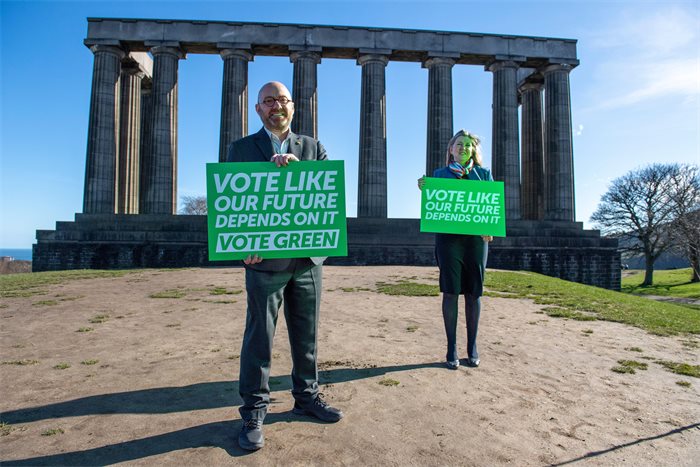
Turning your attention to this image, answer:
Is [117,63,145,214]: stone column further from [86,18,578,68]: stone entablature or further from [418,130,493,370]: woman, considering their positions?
[418,130,493,370]: woman

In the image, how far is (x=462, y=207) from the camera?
5594mm

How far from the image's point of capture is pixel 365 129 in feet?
92.6

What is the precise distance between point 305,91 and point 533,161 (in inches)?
684

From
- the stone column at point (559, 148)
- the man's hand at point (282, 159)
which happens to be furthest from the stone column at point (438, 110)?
the man's hand at point (282, 159)

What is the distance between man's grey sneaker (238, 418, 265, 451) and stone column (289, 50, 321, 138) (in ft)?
82.6

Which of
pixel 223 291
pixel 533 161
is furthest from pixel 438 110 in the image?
pixel 223 291

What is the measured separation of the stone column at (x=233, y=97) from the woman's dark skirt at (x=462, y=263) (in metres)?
24.0

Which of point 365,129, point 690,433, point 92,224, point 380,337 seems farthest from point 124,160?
point 690,433

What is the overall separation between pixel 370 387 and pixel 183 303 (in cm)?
686

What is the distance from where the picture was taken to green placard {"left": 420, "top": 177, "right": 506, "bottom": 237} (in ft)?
18.0

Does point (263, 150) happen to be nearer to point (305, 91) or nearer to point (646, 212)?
point (305, 91)

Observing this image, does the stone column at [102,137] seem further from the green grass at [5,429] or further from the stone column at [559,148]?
the stone column at [559,148]

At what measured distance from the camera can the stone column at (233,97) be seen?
90.5 feet

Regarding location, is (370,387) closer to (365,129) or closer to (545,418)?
(545,418)
